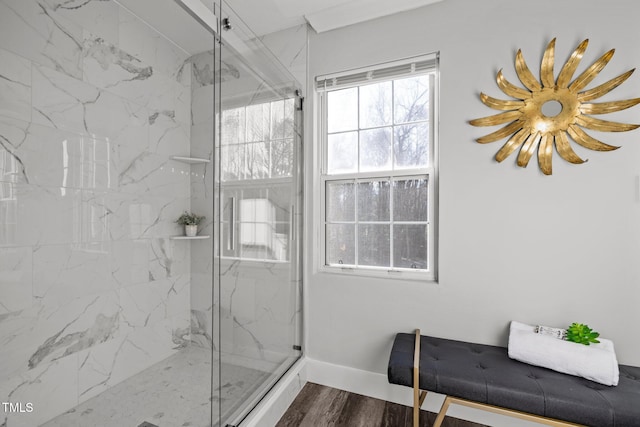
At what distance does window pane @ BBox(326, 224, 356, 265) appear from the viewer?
2107 mm

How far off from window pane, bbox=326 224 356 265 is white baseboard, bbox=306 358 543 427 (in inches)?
30.5

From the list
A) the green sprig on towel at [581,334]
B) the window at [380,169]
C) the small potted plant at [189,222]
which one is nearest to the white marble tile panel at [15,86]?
the small potted plant at [189,222]

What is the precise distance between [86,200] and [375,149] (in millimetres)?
1911

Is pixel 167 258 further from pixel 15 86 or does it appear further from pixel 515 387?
pixel 515 387

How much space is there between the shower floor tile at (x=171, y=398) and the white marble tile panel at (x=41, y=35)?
1828mm

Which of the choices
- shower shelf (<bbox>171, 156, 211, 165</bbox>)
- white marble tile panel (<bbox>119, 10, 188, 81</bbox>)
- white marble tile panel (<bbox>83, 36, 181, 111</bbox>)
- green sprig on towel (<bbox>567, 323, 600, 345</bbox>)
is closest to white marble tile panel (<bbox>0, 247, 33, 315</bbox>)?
shower shelf (<bbox>171, 156, 211, 165</bbox>)

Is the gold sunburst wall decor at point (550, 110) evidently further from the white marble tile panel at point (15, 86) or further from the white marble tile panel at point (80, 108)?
the white marble tile panel at point (15, 86)

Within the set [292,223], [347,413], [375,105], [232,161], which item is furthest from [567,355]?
[232,161]

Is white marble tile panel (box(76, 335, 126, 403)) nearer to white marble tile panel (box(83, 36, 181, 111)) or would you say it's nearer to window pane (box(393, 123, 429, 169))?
white marble tile panel (box(83, 36, 181, 111))

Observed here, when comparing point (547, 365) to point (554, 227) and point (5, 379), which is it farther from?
point (5, 379)

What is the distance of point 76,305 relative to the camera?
1.65 meters

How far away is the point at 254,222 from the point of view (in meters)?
1.68

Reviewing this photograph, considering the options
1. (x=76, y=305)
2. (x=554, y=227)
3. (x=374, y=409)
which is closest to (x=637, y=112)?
(x=554, y=227)

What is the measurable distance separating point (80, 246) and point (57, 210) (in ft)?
0.82
